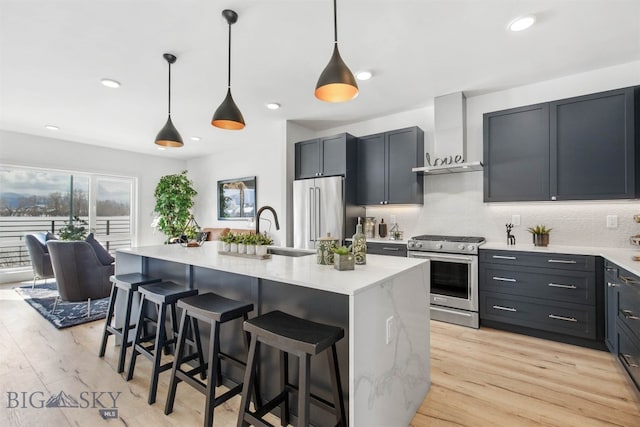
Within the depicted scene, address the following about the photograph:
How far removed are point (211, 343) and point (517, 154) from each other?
3.44 metres

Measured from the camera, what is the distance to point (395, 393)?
1623 millimetres

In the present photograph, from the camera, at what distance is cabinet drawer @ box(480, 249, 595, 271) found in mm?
2671

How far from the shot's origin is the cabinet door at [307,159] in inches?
174

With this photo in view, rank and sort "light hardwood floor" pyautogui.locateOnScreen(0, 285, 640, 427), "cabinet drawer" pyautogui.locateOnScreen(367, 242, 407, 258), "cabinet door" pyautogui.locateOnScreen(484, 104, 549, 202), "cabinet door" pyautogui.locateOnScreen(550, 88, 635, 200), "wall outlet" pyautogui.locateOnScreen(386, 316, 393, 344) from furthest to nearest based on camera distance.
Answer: "cabinet drawer" pyautogui.locateOnScreen(367, 242, 407, 258), "cabinet door" pyautogui.locateOnScreen(484, 104, 549, 202), "cabinet door" pyautogui.locateOnScreen(550, 88, 635, 200), "light hardwood floor" pyautogui.locateOnScreen(0, 285, 640, 427), "wall outlet" pyautogui.locateOnScreen(386, 316, 393, 344)

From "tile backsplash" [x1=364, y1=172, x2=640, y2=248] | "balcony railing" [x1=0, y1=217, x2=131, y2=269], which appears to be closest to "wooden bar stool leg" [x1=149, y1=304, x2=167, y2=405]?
"tile backsplash" [x1=364, y1=172, x2=640, y2=248]

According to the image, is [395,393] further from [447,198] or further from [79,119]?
[79,119]

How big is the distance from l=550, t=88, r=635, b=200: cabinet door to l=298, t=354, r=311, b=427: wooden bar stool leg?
10.2ft

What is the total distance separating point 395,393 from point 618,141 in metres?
3.07

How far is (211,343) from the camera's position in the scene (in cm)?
170

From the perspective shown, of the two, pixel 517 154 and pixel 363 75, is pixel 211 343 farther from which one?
pixel 517 154

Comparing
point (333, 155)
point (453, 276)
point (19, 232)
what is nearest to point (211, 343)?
point (453, 276)

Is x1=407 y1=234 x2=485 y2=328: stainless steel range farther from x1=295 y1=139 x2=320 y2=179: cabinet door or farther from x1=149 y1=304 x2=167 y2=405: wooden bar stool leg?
x1=149 y1=304 x2=167 y2=405: wooden bar stool leg

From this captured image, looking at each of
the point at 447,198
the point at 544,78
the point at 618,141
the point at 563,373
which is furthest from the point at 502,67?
the point at 563,373

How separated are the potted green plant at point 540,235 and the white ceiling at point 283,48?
1.63 metres
